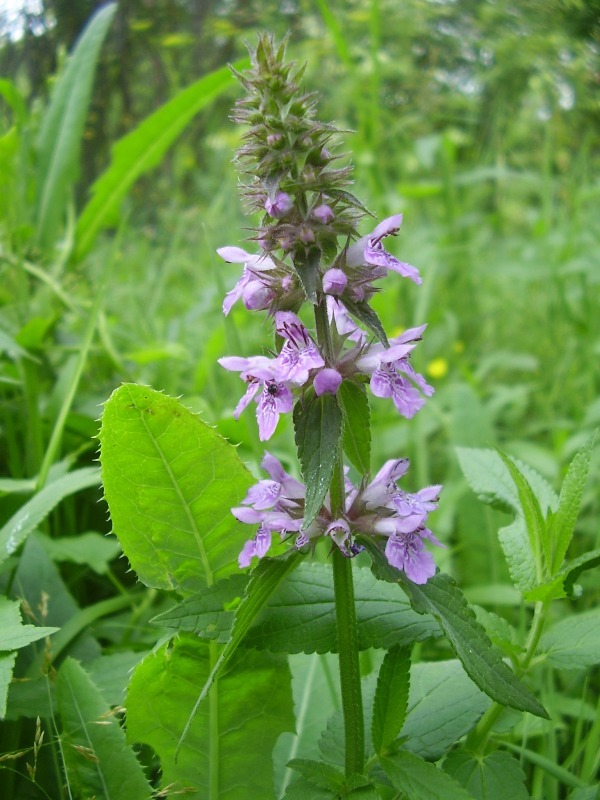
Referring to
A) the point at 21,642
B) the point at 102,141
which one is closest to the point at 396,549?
the point at 21,642

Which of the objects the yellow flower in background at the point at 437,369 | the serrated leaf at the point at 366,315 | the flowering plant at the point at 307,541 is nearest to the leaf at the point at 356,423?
the flowering plant at the point at 307,541

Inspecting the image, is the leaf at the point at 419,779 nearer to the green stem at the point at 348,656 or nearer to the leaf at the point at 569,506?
the green stem at the point at 348,656

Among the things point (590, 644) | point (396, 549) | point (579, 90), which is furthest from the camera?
point (579, 90)

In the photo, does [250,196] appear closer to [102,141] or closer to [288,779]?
[288,779]

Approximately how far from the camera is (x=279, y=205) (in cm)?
111

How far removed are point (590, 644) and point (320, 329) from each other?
0.69 meters

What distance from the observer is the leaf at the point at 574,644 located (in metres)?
1.25

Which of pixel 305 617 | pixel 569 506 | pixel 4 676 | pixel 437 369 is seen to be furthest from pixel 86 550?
pixel 437 369

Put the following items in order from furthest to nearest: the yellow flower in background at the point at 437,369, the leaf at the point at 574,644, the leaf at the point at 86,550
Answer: the yellow flower in background at the point at 437,369 < the leaf at the point at 86,550 < the leaf at the point at 574,644

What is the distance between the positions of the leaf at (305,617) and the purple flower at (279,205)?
0.57 metres

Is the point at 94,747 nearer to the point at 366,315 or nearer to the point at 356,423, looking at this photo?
the point at 356,423

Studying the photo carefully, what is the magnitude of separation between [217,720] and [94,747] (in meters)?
0.22

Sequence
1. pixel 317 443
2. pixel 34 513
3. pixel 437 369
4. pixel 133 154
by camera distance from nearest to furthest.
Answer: pixel 317 443
pixel 34 513
pixel 133 154
pixel 437 369

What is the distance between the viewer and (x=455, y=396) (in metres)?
2.71
